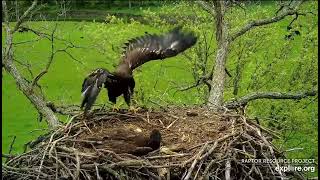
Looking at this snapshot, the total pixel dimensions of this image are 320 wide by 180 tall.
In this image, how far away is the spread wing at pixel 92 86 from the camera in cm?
708

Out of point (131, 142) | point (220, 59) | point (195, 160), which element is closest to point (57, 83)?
point (220, 59)

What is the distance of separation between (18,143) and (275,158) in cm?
1836

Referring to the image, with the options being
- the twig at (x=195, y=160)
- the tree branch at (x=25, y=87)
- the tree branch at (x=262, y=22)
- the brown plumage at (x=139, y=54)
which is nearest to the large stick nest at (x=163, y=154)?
the twig at (x=195, y=160)

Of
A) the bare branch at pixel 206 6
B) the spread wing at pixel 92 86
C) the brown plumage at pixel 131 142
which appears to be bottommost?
the brown plumage at pixel 131 142

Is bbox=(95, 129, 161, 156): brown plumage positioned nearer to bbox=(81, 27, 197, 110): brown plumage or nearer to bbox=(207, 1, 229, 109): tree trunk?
bbox=(81, 27, 197, 110): brown plumage

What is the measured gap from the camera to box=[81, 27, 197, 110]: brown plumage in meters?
8.07

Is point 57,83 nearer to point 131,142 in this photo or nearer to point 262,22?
point 262,22

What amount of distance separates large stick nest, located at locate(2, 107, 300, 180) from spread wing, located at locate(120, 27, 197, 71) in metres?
1.10

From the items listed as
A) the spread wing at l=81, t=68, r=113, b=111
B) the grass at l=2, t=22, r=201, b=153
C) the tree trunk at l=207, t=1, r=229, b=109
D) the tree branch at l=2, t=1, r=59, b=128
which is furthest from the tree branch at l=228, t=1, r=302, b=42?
the grass at l=2, t=22, r=201, b=153

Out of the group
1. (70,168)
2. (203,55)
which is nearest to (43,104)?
(70,168)

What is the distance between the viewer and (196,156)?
20.8 feet

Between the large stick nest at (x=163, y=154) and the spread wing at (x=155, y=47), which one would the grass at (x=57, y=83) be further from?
the large stick nest at (x=163, y=154)

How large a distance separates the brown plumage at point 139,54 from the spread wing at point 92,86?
0.11 m

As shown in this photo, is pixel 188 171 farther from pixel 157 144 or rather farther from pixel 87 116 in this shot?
pixel 87 116
